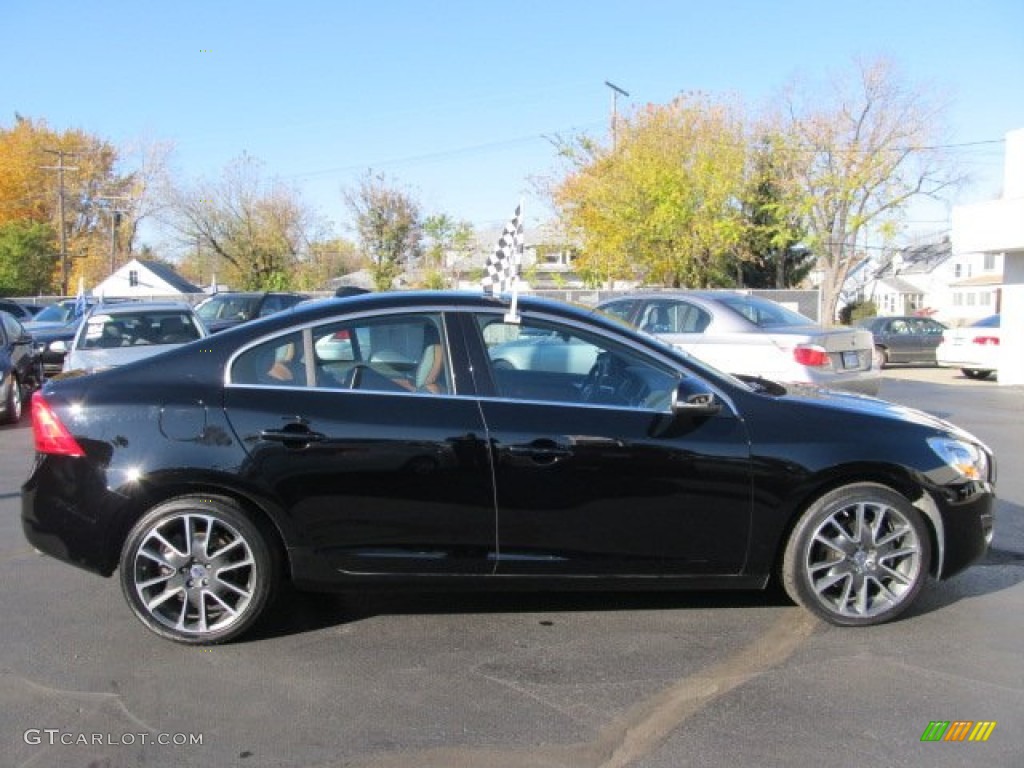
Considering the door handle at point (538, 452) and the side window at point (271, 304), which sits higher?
the side window at point (271, 304)

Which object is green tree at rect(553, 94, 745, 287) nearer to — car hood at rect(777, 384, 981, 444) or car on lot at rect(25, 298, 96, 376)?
car on lot at rect(25, 298, 96, 376)

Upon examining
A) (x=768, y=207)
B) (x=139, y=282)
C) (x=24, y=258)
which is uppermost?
(x=768, y=207)

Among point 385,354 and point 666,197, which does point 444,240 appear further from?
point 385,354

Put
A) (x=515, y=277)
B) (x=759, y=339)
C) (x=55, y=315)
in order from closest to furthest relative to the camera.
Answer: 1. (x=515, y=277)
2. (x=759, y=339)
3. (x=55, y=315)

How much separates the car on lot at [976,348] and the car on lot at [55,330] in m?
16.4

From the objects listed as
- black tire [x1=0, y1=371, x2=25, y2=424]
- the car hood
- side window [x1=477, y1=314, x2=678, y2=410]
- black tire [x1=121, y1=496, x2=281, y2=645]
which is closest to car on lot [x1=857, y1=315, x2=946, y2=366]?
black tire [x1=0, y1=371, x2=25, y2=424]

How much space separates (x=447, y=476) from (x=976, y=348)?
17104 millimetres

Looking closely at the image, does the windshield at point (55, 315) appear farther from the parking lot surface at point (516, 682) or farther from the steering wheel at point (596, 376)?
the steering wheel at point (596, 376)

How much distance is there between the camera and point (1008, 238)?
1647cm

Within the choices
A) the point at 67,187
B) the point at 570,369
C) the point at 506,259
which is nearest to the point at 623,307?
the point at 506,259

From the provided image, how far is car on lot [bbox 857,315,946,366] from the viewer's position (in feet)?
79.3

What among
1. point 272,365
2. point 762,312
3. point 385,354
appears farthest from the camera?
point 762,312

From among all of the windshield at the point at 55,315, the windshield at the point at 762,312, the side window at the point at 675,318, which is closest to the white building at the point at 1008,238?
the windshield at the point at 762,312

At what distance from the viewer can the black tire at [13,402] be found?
437 inches
